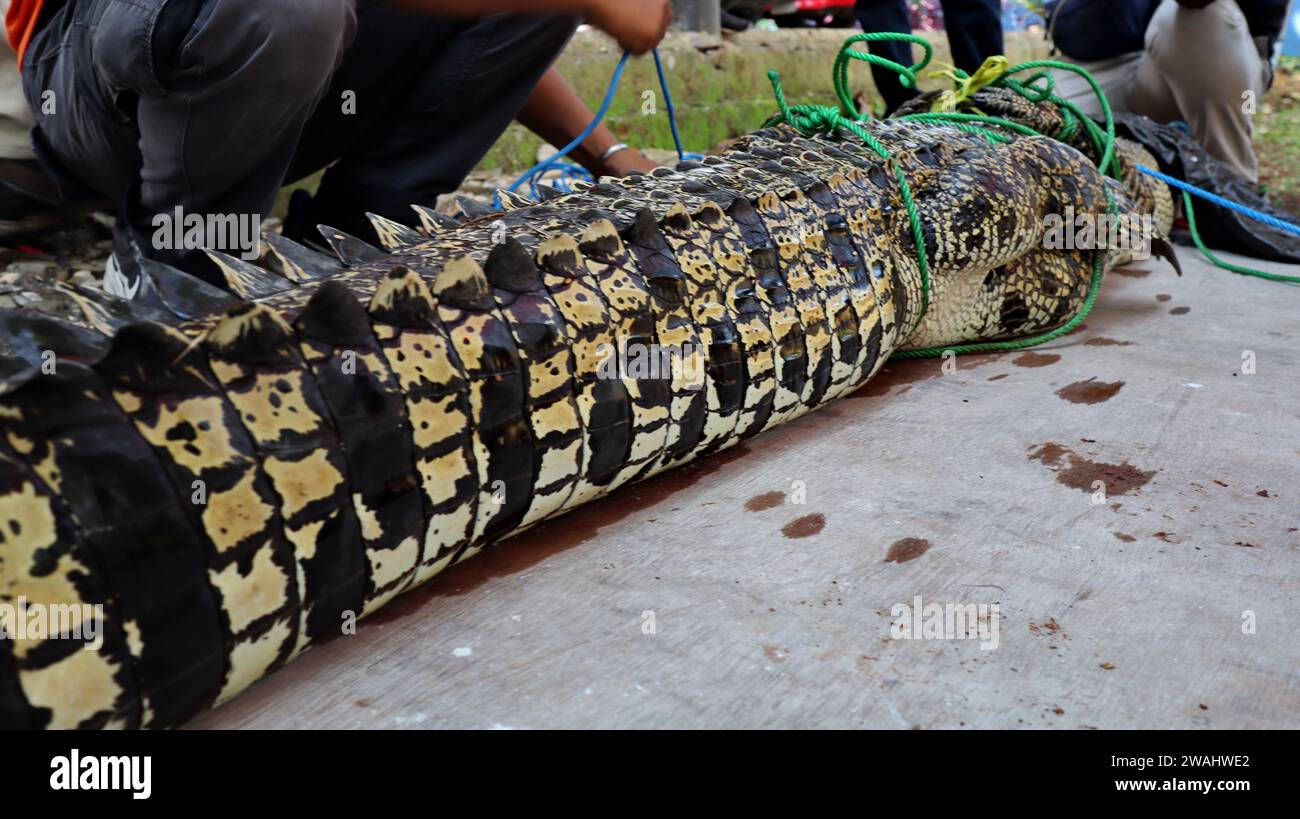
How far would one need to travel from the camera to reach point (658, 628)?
154cm

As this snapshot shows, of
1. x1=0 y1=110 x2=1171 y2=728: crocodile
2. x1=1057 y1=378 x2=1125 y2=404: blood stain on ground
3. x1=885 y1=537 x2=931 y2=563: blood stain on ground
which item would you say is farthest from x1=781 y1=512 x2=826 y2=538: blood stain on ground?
x1=1057 y1=378 x2=1125 y2=404: blood stain on ground

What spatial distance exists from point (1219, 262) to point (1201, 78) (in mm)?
1814

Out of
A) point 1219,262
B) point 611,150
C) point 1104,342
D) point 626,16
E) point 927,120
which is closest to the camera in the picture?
point 626,16

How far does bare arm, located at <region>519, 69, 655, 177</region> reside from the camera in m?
3.72

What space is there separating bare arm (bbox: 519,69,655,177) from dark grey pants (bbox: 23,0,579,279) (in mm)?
435

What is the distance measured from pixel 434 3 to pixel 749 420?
3.64 ft

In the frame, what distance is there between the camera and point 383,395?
1.45 meters

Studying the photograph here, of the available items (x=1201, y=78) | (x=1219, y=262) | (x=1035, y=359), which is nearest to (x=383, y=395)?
(x=1035, y=359)

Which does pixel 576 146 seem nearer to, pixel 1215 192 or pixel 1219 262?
pixel 1219 262

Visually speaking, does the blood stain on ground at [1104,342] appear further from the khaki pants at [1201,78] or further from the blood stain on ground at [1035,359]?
the khaki pants at [1201,78]

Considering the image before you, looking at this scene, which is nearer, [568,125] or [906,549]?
[906,549]

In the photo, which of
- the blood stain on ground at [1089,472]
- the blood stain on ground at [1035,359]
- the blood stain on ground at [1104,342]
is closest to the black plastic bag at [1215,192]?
the blood stain on ground at [1104,342]

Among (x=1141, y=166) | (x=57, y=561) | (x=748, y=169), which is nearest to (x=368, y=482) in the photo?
(x=57, y=561)

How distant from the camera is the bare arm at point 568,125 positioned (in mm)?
3719
